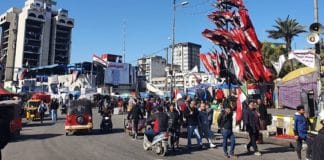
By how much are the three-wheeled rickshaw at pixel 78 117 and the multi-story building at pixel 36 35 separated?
132m

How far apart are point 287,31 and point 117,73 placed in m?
60.9

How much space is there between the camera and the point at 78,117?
19750mm

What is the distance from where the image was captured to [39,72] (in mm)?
124938

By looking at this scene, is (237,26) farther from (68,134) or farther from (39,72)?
(39,72)

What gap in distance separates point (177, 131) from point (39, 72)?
118160 mm

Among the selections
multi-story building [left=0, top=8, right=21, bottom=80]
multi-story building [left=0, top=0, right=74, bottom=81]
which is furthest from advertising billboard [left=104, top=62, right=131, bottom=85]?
multi-story building [left=0, top=8, right=21, bottom=80]

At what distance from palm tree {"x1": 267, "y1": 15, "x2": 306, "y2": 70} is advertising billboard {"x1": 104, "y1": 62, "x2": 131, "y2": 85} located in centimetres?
5771

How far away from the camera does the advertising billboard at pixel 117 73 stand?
101 meters

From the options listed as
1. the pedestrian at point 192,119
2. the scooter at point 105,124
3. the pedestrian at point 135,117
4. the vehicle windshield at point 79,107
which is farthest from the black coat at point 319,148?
the scooter at point 105,124

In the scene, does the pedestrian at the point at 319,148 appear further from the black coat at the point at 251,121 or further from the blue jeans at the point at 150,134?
the blue jeans at the point at 150,134

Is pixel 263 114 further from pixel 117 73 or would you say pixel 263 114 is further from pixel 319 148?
pixel 117 73

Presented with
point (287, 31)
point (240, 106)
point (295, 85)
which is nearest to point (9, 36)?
point (287, 31)

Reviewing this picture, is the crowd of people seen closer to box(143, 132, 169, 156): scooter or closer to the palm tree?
box(143, 132, 169, 156): scooter

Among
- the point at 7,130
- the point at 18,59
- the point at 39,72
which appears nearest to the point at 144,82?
the point at 39,72
